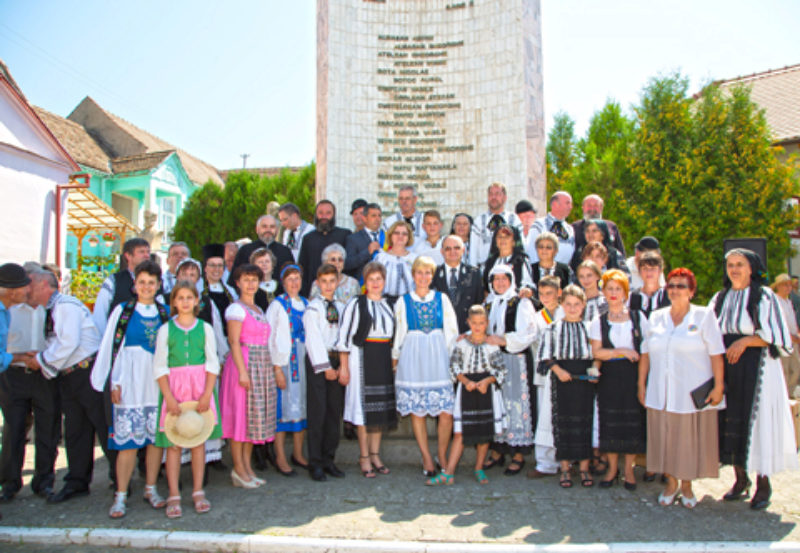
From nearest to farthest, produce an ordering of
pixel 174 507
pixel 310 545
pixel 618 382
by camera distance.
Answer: pixel 310 545, pixel 174 507, pixel 618 382

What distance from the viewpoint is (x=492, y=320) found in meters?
5.30

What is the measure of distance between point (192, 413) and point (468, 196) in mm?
5416

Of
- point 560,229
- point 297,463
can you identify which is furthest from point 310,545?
point 560,229

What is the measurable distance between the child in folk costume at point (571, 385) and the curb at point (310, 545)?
115 cm

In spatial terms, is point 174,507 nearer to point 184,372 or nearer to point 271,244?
point 184,372

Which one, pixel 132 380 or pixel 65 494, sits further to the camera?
pixel 65 494

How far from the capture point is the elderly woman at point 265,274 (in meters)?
5.69

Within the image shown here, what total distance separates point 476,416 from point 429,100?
5.37 metres

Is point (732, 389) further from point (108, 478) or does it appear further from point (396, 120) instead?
point (396, 120)

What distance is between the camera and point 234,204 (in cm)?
2352

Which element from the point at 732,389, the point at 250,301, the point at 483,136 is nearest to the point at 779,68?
the point at 483,136

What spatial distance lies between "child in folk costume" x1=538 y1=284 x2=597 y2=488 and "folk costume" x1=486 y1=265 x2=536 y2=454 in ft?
0.93

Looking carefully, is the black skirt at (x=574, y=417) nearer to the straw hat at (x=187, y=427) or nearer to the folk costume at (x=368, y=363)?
the folk costume at (x=368, y=363)

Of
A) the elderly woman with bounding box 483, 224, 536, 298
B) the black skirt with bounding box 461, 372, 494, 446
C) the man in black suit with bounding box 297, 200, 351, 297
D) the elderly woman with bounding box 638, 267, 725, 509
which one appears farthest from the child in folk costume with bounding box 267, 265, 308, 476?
the elderly woman with bounding box 638, 267, 725, 509
